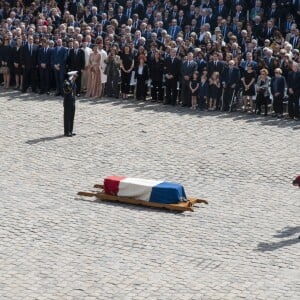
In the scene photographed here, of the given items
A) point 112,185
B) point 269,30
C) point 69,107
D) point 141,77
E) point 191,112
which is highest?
point 269,30

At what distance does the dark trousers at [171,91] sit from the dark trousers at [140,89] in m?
0.77

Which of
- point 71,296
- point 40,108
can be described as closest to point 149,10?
point 40,108

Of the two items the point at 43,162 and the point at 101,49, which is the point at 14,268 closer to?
the point at 43,162

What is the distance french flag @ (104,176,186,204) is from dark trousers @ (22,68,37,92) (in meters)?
11.3

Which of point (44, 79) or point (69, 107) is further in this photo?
point (44, 79)

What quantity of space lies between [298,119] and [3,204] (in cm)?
1033

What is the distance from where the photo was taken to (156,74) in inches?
1157

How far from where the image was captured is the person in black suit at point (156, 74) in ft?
96.1

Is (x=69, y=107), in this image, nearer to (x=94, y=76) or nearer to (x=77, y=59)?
(x=94, y=76)

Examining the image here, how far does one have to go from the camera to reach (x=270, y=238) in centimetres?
1788

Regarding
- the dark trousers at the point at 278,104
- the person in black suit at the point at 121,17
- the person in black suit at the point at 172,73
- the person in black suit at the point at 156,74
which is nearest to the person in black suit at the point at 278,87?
the dark trousers at the point at 278,104

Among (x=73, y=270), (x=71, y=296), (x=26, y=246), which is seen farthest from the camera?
(x=26, y=246)

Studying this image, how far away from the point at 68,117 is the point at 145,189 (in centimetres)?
620

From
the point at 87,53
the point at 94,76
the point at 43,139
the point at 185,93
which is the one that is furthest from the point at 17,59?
the point at 43,139
